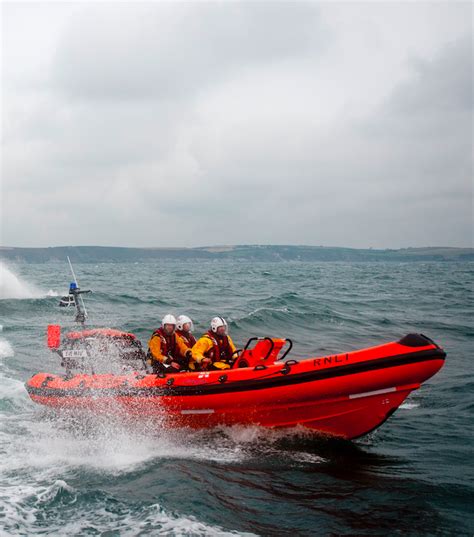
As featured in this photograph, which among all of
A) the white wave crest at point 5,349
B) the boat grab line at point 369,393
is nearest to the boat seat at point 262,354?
the boat grab line at point 369,393

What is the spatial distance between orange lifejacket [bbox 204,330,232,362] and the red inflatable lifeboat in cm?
28

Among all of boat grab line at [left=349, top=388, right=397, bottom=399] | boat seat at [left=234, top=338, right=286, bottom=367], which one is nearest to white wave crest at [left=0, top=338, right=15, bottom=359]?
boat seat at [left=234, top=338, right=286, bottom=367]

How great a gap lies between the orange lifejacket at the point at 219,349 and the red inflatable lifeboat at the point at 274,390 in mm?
277

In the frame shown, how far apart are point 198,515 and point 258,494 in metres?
0.71

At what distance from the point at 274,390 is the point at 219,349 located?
46.7 inches

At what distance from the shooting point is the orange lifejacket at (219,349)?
721 cm

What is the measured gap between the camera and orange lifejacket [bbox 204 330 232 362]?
721 centimetres

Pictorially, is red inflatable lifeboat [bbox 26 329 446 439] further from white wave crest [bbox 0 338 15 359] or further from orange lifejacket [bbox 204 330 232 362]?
white wave crest [bbox 0 338 15 359]

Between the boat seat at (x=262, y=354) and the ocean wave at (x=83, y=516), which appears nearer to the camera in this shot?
the ocean wave at (x=83, y=516)

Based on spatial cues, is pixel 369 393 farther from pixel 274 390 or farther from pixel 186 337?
pixel 186 337

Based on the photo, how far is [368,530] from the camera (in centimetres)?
444

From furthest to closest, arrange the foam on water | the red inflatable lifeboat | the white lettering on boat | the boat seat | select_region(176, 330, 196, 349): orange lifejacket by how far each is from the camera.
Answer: the foam on water
select_region(176, 330, 196, 349): orange lifejacket
the boat seat
the white lettering on boat
the red inflatable lifeboat

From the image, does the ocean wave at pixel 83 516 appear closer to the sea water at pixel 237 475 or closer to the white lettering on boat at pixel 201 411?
the sea water at pixel 237 475

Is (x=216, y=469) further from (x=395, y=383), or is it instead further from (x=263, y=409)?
(x=395, y=383)
